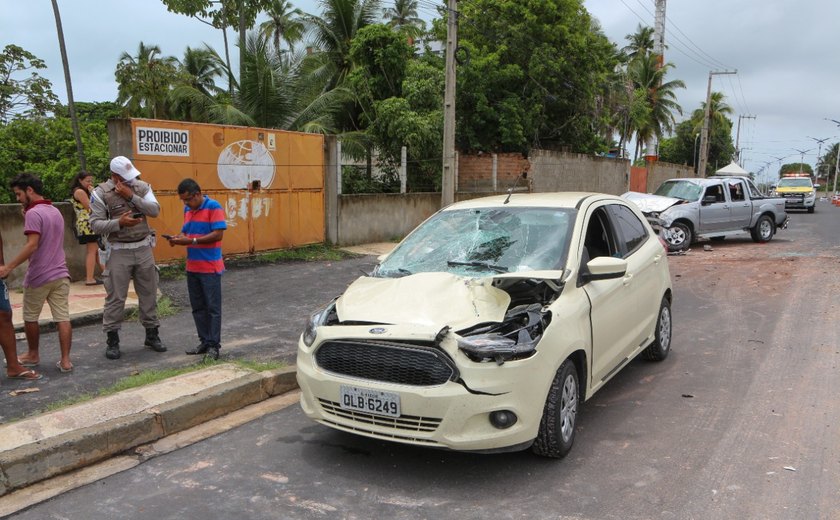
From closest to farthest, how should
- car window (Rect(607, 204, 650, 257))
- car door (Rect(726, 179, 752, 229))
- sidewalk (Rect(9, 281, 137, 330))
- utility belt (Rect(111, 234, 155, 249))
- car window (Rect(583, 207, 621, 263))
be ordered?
car window (Rect(583, 207, 621, 263)) → car window (Rect(607, 204, 650, 257)) → utility belt (Rect(111, 234, 155, 249)) → sidewalk (Rect(9, 281, 137, 330)) → car door (Rect(726, 179, 752, 229))

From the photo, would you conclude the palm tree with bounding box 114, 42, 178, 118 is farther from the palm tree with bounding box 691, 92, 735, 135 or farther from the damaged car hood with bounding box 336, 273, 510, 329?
the palm tree with bounding box 691, 92, 735, 135

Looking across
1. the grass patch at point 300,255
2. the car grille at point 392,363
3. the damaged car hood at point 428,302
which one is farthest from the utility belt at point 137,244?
the grass patch at point 300,255

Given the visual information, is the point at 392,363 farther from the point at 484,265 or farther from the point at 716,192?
the point at 716,192

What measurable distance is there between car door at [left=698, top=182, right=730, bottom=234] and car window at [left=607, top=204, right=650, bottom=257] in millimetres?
10192

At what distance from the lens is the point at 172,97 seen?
18.4m

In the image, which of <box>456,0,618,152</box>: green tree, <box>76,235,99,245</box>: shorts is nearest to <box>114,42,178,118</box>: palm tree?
<box>456,0,618,152</box>: green tree

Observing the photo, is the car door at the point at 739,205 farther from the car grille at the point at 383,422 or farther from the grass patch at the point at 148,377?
the car grille at the point at 383,422

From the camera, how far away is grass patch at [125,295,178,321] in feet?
25.2

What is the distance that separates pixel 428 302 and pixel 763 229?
15.5 meters

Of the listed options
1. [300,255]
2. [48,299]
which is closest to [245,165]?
[300,255]

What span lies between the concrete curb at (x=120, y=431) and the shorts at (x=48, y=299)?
4.13 ft

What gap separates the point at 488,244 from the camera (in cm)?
482

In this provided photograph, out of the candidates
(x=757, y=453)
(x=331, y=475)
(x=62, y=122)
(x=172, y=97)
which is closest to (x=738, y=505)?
(x=757, y=453)

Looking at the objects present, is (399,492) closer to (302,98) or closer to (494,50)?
(302,98)
